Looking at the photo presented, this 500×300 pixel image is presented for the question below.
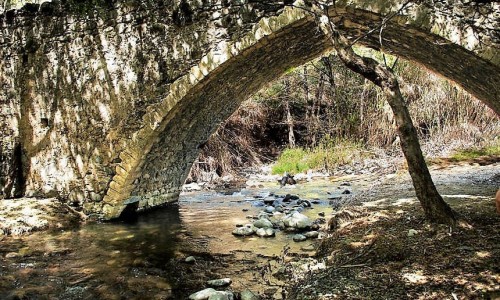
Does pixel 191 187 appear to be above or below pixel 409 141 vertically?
below

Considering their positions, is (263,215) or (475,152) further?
(475,152)

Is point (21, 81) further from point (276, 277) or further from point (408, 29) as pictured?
point (408, 29)

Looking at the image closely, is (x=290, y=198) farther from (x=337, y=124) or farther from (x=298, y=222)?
(x=337, y=124)

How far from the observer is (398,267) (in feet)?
8.79

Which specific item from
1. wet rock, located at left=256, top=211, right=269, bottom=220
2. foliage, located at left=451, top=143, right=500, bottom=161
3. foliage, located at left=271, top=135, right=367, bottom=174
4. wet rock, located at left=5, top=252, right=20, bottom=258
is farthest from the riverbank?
foliage, located at left=451, top=143, right=500, bottom=161

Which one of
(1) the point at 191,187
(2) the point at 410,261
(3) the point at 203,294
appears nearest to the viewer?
(2) the point at 410,261

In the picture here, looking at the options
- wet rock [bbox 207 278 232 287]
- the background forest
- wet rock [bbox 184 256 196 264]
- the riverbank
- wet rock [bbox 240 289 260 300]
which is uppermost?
the background forest

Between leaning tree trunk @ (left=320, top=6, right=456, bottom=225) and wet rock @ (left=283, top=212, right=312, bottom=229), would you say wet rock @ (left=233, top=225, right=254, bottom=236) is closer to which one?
wet rock @ (left=283, top=212, right=312, bottom=229)

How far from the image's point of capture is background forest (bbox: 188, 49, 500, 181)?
367 inches

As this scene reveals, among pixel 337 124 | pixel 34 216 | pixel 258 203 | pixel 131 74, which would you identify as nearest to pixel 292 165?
pixel 337 124

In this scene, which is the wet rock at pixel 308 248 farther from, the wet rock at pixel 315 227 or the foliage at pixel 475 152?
the foliage at pixel 475 152

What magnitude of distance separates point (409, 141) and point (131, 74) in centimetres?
359

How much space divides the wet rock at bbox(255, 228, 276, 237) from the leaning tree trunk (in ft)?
6.07

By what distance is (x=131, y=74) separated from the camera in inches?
211
